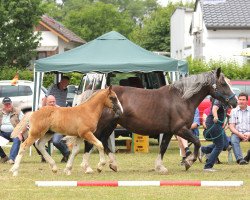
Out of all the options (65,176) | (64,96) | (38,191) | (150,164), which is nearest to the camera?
(38,191)

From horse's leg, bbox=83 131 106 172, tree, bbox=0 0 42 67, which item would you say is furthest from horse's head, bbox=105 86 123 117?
tree, bbox=0 0 42 67

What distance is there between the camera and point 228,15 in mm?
46188

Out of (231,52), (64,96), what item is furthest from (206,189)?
(231,52)

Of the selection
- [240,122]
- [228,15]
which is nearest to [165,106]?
[240,122]

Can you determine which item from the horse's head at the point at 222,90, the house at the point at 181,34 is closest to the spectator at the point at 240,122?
the horse's head at the point at 222,90

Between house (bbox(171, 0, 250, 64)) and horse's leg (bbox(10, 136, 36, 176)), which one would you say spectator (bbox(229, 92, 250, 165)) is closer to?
horse's leg (bbox(10, 136, 36, 176))

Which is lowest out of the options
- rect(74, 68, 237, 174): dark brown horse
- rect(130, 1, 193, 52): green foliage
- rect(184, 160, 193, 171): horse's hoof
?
rect(184, 160, 193, 171): horse's hoof

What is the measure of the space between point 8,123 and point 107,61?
3.12 metres

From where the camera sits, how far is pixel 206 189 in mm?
12477

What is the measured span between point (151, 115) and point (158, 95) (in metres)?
0.43

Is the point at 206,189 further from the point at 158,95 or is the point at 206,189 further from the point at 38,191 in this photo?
the point at 158,95

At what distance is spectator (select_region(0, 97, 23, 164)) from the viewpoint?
697 inches

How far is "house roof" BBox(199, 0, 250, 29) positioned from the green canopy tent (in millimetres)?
24011

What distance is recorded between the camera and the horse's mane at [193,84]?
1572 centimetres
